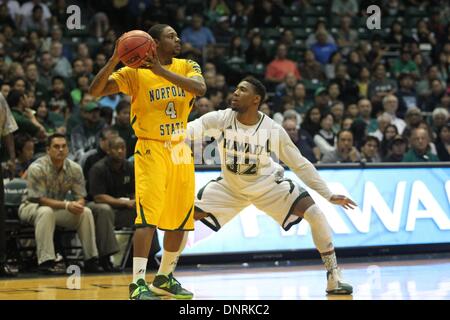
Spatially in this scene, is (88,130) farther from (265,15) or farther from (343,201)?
(265,15)

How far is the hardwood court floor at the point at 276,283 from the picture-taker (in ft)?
27.1

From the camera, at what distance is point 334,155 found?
1363 centimetres

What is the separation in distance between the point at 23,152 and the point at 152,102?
4.55 meters

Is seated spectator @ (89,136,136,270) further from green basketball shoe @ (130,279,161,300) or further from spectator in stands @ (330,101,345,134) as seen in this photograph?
spectator in stands @ (330,101,345,134)

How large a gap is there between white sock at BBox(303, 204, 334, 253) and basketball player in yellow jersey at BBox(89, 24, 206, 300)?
3.99 ft

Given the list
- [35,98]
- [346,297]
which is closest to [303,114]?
[35,98]

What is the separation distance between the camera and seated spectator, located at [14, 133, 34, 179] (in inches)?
468

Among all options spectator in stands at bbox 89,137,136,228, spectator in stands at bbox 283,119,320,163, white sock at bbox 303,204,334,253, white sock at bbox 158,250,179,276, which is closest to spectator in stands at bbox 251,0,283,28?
spectator in stands at bbox 283,119,320,163

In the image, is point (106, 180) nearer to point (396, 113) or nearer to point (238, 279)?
point (238, 279)

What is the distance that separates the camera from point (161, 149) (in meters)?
7.84

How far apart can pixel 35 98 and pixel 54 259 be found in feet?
13.0

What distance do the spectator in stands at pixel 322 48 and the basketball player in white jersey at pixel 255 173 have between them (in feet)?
32.9

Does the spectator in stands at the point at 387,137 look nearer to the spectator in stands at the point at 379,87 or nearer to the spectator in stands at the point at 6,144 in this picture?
the spectator in stands at the point at 379,87

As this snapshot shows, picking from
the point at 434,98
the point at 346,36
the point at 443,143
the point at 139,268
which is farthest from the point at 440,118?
the point at 139,268
